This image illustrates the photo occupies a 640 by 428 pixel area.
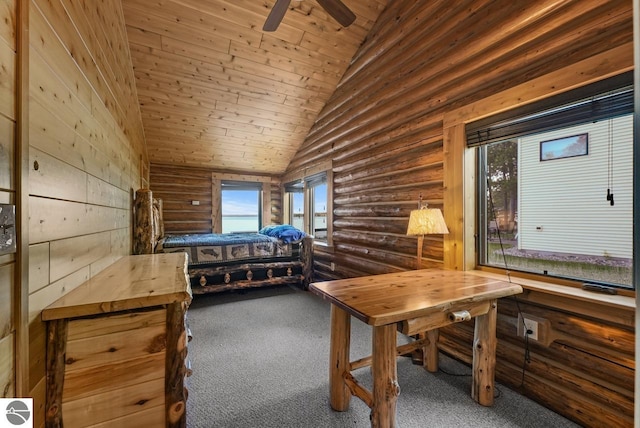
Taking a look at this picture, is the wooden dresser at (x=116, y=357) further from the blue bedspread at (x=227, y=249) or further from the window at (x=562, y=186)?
the blue bedspread at (x=227, y=249)

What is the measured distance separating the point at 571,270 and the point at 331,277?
10.0 ft

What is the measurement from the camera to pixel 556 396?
1.66m

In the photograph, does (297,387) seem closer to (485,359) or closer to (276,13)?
(485,359)

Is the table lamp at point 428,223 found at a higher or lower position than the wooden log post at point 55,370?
higher

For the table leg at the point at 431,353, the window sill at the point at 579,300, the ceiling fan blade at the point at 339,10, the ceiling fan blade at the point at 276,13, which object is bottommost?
the table leg at the point at 431,353

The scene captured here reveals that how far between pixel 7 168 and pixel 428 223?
2.32 meters

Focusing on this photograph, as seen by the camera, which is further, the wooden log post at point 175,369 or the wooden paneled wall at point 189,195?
the wooden paneled wall at point 189,195

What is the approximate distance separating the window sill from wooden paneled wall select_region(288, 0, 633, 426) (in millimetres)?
14

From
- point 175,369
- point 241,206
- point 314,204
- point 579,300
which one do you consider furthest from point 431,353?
point 241,206

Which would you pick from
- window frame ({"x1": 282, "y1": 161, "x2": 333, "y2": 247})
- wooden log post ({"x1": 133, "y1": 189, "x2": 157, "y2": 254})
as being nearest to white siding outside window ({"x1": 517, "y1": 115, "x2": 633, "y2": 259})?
window frame ({"x1": 282, "y1": 161, "x2": 333, "y2": 247})

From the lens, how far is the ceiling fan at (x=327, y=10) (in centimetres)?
221

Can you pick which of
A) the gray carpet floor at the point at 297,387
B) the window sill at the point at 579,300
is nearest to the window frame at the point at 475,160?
the window sill at the point at 579,300

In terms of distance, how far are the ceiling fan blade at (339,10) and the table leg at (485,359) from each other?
2.72 metres

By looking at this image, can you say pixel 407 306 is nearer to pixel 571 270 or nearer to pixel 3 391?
pixel 571 270
